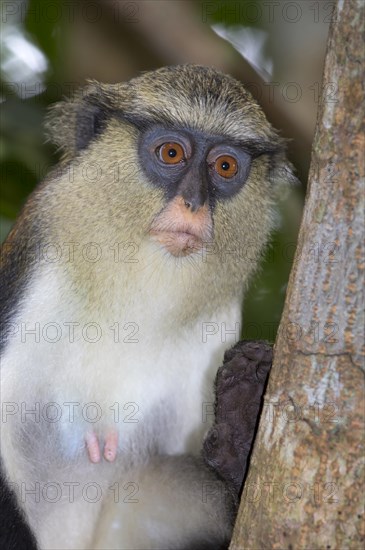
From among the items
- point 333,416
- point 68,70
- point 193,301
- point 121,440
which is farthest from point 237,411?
point 68,70

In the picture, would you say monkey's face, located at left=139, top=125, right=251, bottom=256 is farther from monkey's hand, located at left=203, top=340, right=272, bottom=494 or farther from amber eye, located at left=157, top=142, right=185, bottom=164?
monkey's hand, located at left=203, top=340, right=272, bottom=494

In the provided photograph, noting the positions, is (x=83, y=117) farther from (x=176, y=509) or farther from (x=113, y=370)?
(x=176, y=509)

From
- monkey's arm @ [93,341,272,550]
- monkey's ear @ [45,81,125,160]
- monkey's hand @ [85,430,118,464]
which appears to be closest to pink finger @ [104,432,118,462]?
monkey's hand @ [85,430,118,464]

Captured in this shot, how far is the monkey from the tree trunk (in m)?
1.15

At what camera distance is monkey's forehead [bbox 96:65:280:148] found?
4.29 meters

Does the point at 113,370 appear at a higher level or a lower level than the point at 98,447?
higher

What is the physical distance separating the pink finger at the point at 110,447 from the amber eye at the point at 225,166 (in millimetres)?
1504

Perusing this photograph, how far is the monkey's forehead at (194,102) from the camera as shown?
429 centimetres

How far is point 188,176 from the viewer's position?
4078 millimetres

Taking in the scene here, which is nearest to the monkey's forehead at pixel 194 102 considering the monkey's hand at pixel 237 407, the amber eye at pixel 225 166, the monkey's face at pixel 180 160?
the monkey's face at pixel 180 160

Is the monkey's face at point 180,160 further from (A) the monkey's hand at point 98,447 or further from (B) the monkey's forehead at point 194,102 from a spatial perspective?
(A) the monkey's hand at point 98,447

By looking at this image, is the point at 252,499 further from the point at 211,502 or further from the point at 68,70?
the point at 68,70

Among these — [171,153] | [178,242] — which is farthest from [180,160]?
[178,242]

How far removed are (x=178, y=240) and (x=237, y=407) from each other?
0.80 m
